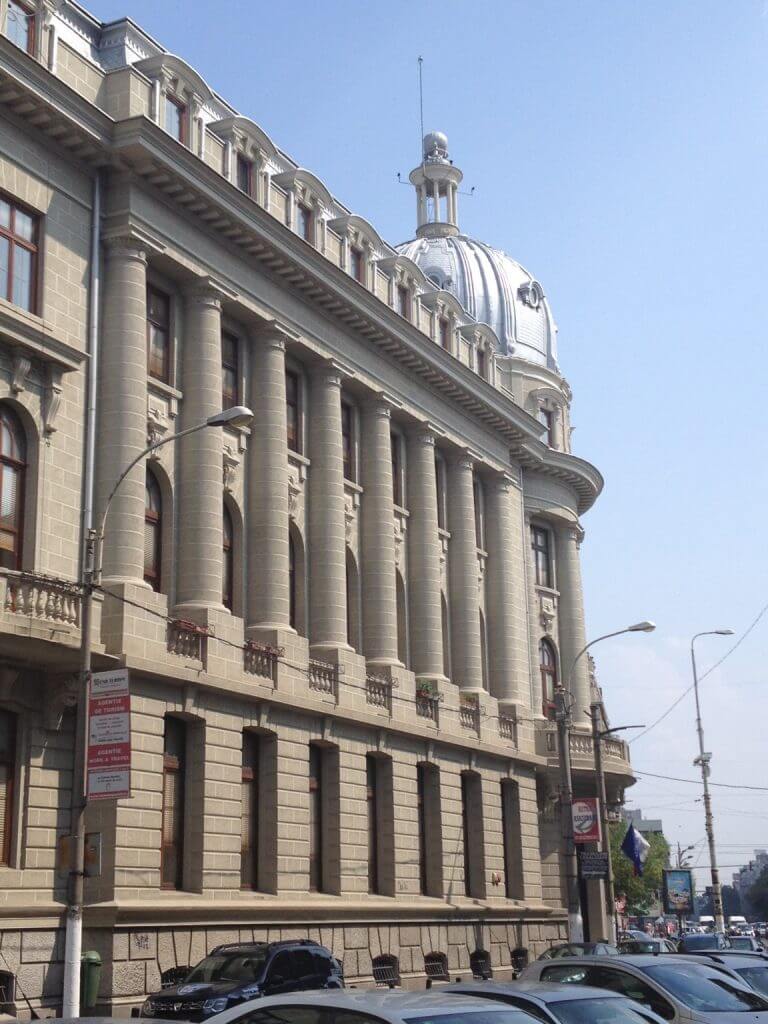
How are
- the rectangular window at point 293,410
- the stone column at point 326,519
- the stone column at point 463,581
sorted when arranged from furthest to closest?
the stone column at point 463,581, the rectangular window at point 293,410, the stone column at point 326,519

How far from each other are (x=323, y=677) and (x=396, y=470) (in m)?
10.2

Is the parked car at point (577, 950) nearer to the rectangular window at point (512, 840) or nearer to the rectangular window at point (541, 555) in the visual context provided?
the rectangular window at point (512, 840)

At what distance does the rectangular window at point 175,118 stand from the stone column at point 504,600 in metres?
20.6

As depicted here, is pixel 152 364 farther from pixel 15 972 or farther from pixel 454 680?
pixel 454 680

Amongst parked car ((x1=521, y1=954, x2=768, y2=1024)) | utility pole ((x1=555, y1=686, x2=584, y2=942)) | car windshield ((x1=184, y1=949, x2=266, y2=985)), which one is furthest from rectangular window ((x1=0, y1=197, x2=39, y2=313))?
utility pole ((x1=555, y1=686, x2=584, y2=942))

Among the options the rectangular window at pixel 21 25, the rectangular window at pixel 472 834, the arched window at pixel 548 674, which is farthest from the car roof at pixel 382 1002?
the arched window at pixel 548 674

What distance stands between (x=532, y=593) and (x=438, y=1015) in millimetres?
45600

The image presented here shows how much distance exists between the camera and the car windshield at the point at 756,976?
64.4 ft

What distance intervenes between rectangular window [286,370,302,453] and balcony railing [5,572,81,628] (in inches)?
498

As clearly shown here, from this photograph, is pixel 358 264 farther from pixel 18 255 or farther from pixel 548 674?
pixel 548 674

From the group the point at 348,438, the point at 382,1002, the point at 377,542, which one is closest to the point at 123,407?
the point at 348,438

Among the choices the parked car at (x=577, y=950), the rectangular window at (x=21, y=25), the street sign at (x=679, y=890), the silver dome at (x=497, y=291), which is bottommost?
the parked car at (x=577, y=950)

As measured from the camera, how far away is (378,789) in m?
40.3

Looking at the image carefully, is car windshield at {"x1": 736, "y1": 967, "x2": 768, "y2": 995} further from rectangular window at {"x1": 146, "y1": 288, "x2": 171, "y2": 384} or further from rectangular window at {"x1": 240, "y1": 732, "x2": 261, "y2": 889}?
rectangular window at {"x1": 146, "y1": 288, "x2": 171, "y2": 384}
